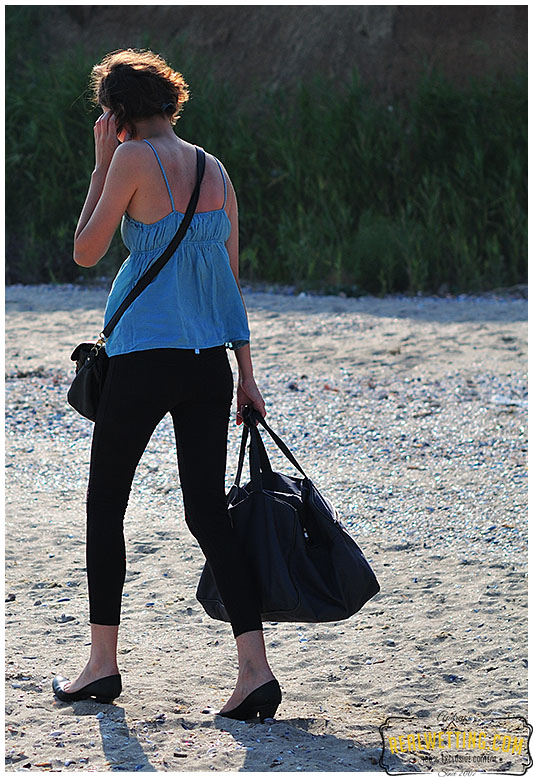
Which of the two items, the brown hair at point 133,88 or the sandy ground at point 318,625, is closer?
the brown hair at point 133,88

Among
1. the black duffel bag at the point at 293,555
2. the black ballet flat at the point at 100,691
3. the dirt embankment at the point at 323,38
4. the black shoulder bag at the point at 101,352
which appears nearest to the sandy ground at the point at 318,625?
the black ballet flat at the point at 100,691

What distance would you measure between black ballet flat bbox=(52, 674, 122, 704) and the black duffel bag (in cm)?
A: 35

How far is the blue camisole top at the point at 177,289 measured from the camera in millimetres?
2504

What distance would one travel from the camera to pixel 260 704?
2.65 m

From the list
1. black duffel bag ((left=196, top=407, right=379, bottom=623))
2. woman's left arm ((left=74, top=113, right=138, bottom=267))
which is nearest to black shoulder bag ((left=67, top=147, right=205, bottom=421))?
woman's left arm ((left=74, top=113, right=138, bottom=267))

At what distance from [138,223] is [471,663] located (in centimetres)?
175

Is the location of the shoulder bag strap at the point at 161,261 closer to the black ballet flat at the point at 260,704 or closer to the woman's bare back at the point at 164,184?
the woman's bare back at the point at 164,184

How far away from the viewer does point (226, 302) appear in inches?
104

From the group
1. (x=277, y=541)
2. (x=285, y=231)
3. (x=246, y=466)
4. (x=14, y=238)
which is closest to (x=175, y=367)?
(x=277, y=541)

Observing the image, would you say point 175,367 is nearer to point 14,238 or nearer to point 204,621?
point 204,621

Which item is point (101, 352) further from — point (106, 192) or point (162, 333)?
point (106, 192)

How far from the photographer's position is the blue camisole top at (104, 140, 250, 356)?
2.50 metres

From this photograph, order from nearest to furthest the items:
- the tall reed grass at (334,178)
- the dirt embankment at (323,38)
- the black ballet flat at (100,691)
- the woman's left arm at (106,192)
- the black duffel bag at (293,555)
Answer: the woman's left arm at (106,192) < the black duffel bag at (293,555) < the black ballet flat at (100,691) < the tall reed grass at (334,178) < the dirt embankment at (323,38)

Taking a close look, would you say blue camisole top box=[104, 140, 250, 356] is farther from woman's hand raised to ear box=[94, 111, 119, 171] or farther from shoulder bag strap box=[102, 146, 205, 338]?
woman's hand raised to ear box=[94, 111, 119, 171]
